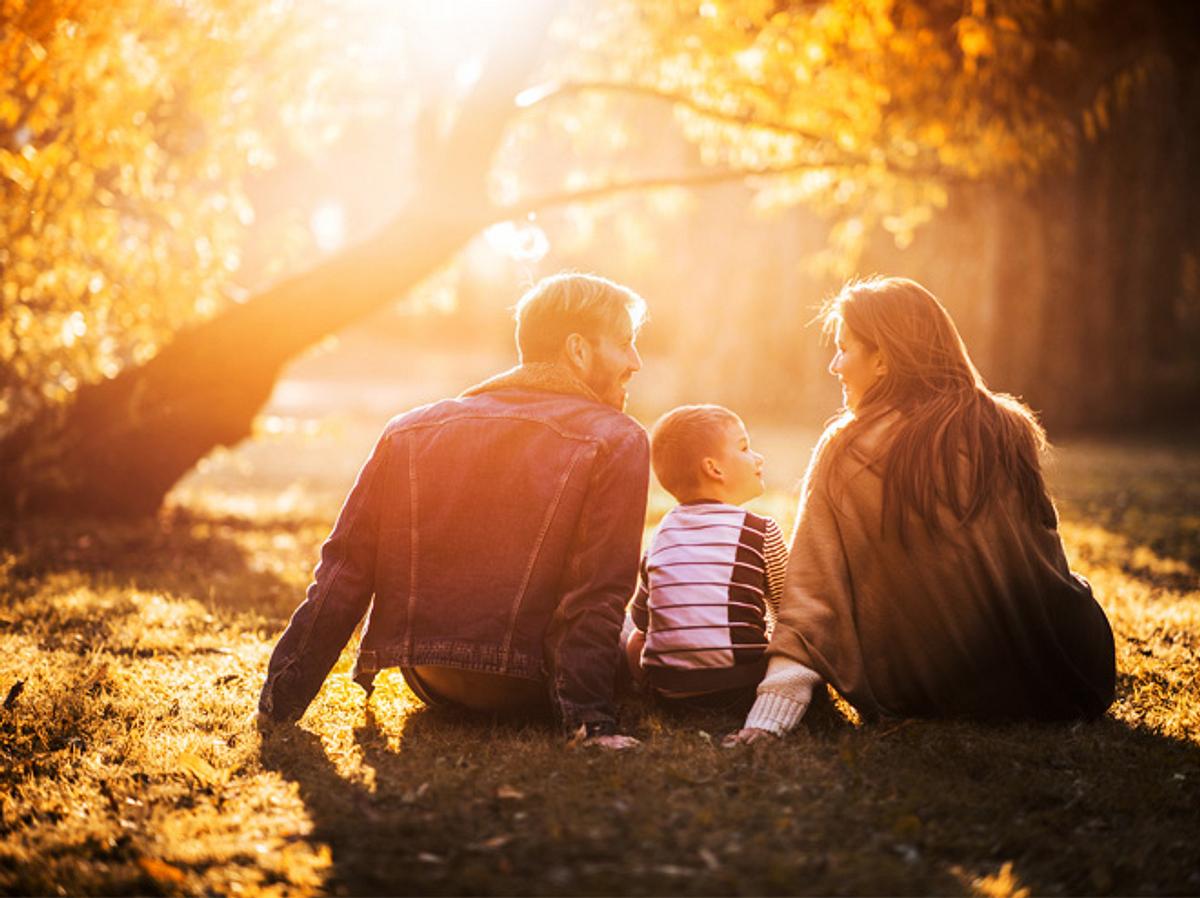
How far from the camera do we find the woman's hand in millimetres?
3881

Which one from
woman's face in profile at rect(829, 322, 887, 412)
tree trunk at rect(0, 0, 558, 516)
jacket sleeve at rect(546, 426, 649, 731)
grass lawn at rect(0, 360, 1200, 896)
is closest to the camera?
grass lawn at rect(0, 360, 1200, 896)

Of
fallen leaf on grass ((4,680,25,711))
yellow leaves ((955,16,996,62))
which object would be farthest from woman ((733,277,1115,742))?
yellow leaves ((955,16,996,62))

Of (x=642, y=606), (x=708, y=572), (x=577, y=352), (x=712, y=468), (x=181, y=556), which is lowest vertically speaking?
(x=181, y=556)

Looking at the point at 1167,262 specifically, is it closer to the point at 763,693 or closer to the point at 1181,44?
the point at 1181,44

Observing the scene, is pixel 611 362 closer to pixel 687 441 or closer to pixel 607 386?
pixel 607 386

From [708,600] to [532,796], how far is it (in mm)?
1035

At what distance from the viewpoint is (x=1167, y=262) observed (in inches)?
651

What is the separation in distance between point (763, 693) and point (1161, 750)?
1.31 metres

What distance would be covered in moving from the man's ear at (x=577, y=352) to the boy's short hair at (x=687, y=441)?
37 centimetres

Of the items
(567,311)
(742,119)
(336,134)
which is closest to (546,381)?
(567,311)

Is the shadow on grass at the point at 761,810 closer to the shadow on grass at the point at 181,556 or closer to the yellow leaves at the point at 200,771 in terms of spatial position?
the yellow leaves at the point at 200,771

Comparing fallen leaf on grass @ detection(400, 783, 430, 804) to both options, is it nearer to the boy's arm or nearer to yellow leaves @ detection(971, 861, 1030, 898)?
the boy's arm

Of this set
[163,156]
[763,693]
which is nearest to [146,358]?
[163,156]

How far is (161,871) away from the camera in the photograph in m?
2.96
